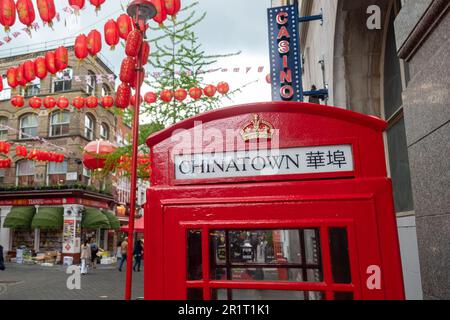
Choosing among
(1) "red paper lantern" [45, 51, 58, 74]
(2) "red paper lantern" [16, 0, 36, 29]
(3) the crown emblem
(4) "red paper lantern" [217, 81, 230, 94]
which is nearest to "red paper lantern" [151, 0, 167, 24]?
(2) "red paper lantern" [16, 0, 36, 29]

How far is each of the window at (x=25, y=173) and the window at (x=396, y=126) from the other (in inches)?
1043

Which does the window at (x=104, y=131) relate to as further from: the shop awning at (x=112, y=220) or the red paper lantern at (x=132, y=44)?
the red paper lantern at (x=132, y=44)

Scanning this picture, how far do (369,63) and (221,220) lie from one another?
5.25 m

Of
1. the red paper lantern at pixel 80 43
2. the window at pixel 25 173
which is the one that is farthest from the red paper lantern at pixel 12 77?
the window at pixel 25 173

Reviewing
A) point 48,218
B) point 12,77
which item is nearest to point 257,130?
point 12,77

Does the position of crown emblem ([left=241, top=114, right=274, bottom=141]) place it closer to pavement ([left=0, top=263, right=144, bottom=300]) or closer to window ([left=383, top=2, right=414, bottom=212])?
window ([left=383, top=2, right=414, bottom=212])

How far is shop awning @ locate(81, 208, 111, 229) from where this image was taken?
25359 millimetres

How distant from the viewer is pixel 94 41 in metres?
10.9

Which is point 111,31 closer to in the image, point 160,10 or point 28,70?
point 160,10

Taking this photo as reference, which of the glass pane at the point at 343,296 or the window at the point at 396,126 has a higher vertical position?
the window at the point at 396,126

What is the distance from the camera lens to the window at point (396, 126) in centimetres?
508

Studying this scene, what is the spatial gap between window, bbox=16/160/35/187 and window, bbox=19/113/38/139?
2.06 meters

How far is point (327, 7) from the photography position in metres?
7.71
